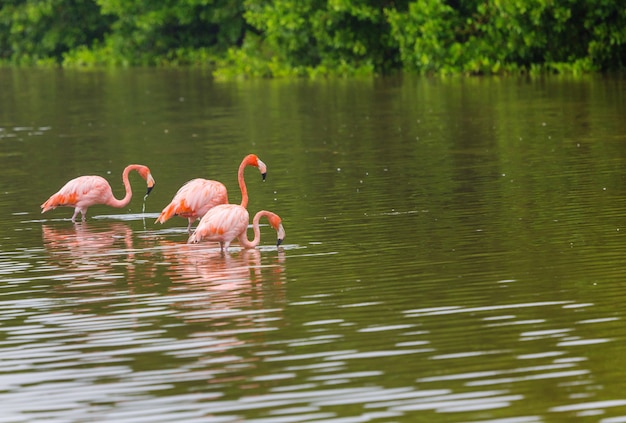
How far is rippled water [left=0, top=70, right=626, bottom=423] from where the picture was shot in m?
7.50

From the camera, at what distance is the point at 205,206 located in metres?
13.4

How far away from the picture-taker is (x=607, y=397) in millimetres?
7258

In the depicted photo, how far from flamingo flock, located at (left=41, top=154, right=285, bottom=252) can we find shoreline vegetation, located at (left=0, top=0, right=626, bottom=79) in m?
22.2

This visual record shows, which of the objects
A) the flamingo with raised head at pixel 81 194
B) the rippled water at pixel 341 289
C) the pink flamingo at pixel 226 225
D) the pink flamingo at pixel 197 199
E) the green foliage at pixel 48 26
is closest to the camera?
the rippled water at pixel 341 289

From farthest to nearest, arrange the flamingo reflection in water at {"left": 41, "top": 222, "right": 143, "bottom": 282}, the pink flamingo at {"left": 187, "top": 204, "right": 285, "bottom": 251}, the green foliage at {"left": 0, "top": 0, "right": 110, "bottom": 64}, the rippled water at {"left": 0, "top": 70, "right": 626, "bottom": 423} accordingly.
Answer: the green foliage at {"left": 0, "top": 0, "right": 110, "bottom": 64}
the pink flamingo at {"left": 187, "top": 204, "right": 285, "bottom": 251}
the flamingo reflection in water at {"left": 41, "top": 222, "right": 143, "bottom": 282}
the rippled water at {"left": 0, "top": 70, "right": 626, "bottom": 423}

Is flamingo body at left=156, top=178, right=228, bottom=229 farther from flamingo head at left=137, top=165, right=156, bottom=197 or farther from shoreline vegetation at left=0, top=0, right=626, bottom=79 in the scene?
shoreline vegetation at left=0, top=0, right=626, bottom=79

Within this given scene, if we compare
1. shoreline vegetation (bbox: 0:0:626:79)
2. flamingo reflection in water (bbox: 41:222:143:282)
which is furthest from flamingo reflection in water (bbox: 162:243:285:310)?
shoreline vegetation (bbox: 0:0:626:79)

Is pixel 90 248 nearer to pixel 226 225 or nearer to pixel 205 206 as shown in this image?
pixel 205 206

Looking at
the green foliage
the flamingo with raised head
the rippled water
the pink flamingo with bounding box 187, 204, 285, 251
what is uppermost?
the green foliage

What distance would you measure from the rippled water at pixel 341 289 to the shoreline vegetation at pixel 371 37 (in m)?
15.0

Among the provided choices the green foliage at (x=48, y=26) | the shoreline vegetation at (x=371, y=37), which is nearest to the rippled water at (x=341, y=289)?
the shoreline vegetation at (x=371, y=37)

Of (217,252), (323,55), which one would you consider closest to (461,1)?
(323,55)

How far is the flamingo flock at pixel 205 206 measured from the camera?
12.0 m

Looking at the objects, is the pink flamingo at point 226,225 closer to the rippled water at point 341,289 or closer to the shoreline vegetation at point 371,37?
the rippled water at point 341,289
